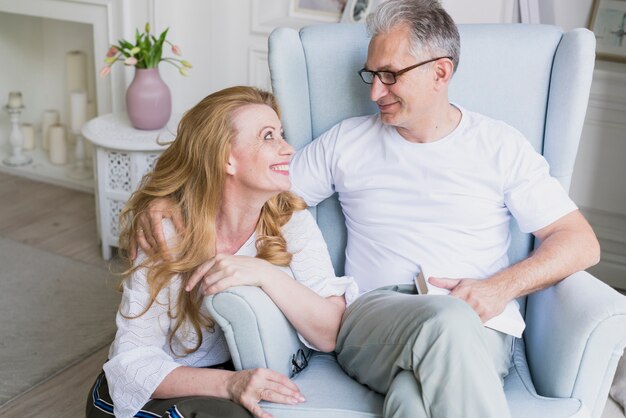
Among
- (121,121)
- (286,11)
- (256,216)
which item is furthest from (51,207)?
(256,216)

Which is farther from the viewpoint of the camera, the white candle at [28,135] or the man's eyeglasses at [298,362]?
the white candle at [28,135]

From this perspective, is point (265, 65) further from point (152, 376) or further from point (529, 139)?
point (152, 376)

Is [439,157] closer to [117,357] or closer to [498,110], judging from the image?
[498,110]

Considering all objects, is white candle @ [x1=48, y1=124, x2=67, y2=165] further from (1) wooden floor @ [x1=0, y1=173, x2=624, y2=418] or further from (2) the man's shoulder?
(2) the man's shoulder

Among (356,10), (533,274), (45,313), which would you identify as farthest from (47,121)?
(533,274)

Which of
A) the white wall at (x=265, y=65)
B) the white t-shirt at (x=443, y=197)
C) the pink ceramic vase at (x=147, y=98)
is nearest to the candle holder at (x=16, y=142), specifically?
the white wall at (x=265, y=65)

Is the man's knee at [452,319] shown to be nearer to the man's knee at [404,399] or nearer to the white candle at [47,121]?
the man's knee at [404,399]

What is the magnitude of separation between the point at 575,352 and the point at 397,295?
1.20 ft

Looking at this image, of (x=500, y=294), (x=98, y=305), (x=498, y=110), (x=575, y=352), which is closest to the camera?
(x=575, y=352)

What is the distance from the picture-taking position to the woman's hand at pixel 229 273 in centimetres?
156

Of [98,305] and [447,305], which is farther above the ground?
[447,305]

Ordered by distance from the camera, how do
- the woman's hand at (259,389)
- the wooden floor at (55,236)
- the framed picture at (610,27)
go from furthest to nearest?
the framed picture at (610,27) < the wooden floor at (55,236) < the woman's hand at (259,389)

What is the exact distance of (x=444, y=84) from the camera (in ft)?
6.19

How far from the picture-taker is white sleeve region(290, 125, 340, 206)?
201 cm
